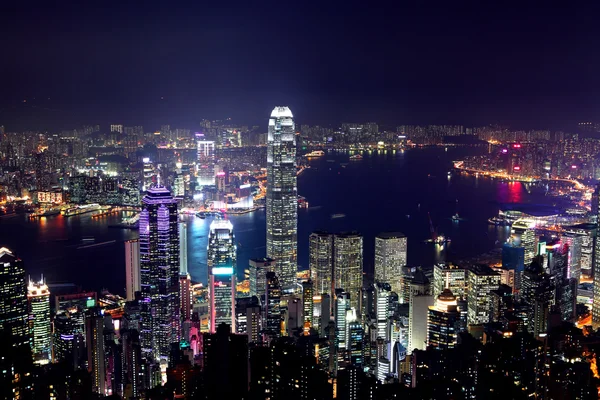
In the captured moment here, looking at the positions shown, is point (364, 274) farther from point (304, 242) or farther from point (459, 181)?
point (459, 181)

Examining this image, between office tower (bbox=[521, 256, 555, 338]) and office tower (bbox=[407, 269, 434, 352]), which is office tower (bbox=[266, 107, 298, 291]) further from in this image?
office tower (bbox=[521, 256, 555, 338])

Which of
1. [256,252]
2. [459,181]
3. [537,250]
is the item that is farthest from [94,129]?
[459,181]

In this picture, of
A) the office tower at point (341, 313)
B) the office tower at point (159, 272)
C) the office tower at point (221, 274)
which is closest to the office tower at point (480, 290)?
the office tower at point (341, 313)

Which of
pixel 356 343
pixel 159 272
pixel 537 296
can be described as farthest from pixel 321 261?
pixel 537 296

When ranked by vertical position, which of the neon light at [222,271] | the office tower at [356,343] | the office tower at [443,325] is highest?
the neon light at [222,271]

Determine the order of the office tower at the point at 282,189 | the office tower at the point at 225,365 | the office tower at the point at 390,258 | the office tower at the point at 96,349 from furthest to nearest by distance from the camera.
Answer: the office tower at the point at 282,189
the office tower at the point at 390,258
the office tower at the point at 96,349
the office tower at the point at 225,365

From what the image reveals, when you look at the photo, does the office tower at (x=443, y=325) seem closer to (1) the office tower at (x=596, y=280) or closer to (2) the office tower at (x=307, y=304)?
(2) the office tower at (x=307, y=304)
